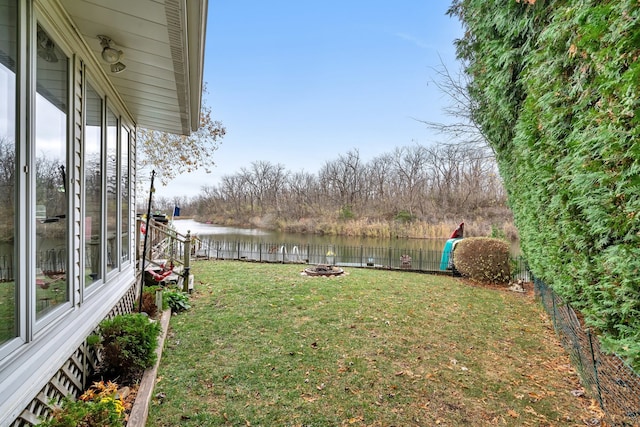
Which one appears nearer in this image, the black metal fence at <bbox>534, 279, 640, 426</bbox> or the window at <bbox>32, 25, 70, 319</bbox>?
the window at <bbox>32, 25, 70, 319</bbox>

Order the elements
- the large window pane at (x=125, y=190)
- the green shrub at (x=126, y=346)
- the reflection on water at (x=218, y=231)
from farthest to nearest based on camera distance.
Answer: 1. the reflection on water at (x=218, y=231)
2. the large window pane at (x=125, y=190)
3. the green shrub at (x=126, y=346)

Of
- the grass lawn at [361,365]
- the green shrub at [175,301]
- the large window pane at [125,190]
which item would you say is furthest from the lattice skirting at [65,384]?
the green shrub at [175,301]

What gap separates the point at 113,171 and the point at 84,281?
1481 mm

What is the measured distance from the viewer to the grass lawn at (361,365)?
2.50 m

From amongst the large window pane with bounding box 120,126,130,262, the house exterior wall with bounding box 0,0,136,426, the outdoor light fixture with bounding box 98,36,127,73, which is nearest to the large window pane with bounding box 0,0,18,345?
the house exterior wall with bounding box 0,0,136,426

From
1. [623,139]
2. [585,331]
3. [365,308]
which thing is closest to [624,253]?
[623,139]

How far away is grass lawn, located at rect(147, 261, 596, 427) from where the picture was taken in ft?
8.20

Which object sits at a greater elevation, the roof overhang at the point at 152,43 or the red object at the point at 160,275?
the roof overhang at the point at 152,43

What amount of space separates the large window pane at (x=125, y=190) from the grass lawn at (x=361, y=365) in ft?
4.15

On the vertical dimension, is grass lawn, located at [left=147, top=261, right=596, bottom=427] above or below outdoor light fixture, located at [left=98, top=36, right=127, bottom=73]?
below

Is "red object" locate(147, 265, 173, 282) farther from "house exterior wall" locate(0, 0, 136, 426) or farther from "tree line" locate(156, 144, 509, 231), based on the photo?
"tree line" locate(156, 144, 509, 231)

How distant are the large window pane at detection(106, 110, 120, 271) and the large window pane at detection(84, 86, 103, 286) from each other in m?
0.28

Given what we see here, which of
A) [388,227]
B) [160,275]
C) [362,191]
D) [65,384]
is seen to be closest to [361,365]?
[65,384]

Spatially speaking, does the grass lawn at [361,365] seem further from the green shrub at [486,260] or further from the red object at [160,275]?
the green shrub at [486,260]
